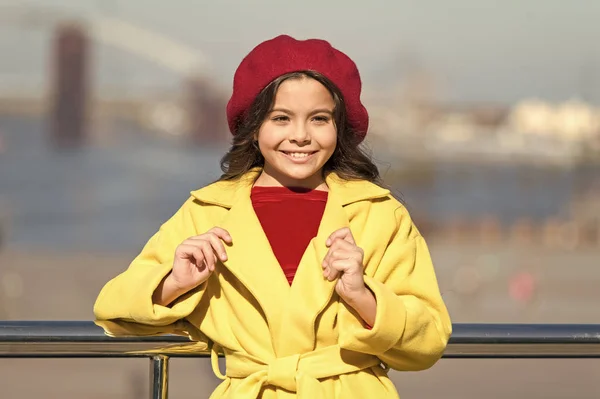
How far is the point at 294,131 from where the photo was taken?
2172 mm

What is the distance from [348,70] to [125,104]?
186ft

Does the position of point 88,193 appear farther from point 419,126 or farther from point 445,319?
point 445,319

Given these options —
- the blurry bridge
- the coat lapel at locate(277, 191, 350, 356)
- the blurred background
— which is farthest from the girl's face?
the blurry bridge

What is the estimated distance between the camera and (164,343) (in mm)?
2266

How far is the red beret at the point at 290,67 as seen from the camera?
218 cm

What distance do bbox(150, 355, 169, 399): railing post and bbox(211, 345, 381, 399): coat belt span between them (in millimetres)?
244

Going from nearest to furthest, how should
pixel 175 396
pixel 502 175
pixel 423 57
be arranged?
1. pixel 175 396
2. pixel 502 175
3. pixel 423 57

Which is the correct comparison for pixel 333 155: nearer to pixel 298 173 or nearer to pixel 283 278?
pixel 298 173

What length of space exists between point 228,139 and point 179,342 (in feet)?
129

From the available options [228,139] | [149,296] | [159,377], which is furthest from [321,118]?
[228,139]

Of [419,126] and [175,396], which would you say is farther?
[419,126]

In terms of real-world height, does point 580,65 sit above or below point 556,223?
above

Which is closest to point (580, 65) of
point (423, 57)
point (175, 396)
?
point (423, 57)

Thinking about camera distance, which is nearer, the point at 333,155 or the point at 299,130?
the point at 299,130
